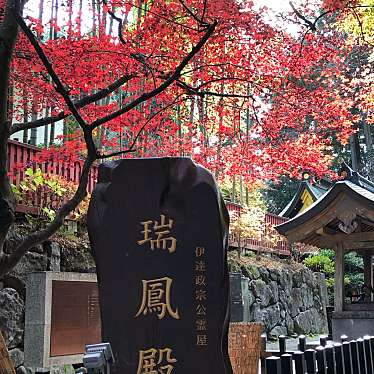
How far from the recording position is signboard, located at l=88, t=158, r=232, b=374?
148 inches

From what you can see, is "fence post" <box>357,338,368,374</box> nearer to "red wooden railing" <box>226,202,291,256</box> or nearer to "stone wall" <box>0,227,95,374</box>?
"stone wall" <box>0,227,95,374</box>

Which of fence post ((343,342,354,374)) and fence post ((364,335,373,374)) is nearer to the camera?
fence post ((343,342,354,374))

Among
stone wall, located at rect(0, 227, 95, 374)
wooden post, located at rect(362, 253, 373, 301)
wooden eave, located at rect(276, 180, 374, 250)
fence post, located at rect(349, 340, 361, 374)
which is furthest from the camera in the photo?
wooden post, located at rect(362, 253, 373, 301)

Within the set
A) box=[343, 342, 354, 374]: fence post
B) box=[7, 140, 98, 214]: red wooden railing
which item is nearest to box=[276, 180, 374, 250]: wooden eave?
box=[7, 140, 98, 214]: red wooden railing

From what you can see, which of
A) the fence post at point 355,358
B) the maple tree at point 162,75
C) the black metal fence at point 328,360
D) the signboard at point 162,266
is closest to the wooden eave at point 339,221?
the maple tree at point 162,75

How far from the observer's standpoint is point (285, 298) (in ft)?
58.1

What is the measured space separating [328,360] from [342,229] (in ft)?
19.2

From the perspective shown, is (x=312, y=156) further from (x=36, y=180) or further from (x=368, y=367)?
(x=368, y=367)

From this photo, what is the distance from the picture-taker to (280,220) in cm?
2014

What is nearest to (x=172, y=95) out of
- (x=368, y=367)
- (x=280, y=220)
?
(x=368, y=367)

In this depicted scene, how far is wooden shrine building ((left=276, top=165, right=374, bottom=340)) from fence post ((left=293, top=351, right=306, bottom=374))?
5756mm

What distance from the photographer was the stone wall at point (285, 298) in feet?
51.1

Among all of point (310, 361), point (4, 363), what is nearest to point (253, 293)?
point (310, 361)

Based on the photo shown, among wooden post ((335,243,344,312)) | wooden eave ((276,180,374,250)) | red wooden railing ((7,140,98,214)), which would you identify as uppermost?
red wooden railing ((7,140,98,214))
